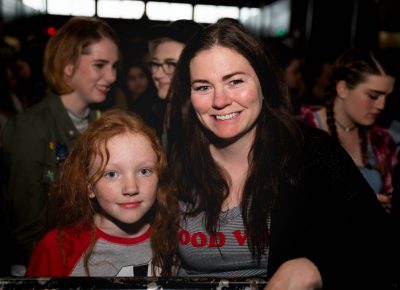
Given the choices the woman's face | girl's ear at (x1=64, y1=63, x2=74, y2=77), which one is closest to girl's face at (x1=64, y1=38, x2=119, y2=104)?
girl's ear at (x1=64, y1=63, x2=74, y2=77)

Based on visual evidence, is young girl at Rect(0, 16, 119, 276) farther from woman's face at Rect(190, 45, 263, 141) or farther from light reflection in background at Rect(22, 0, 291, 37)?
woman's face at Rect(190, 45, 263, 141)

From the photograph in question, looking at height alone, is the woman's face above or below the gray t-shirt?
above

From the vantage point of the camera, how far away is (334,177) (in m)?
0.80

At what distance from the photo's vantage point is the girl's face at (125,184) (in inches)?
33.0

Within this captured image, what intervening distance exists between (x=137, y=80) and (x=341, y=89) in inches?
22.3

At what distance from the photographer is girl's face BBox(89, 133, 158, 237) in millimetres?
837

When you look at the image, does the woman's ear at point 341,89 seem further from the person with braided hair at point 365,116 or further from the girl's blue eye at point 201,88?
the girl's blue eye at point 201,88

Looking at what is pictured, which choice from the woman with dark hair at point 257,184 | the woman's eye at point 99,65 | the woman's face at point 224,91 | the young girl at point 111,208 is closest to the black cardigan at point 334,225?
the woman with dark hair at point 257,184

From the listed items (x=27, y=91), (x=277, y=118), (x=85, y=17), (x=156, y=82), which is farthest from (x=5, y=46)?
(x=277, y=118)

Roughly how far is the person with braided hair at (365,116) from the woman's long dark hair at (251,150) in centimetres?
20

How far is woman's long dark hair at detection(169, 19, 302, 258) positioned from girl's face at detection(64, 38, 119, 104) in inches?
6.3

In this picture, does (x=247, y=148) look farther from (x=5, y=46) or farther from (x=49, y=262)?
(x=5, y=46)

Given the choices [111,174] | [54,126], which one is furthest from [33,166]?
[111,174]

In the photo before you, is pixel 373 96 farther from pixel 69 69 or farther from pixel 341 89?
pixel 69 69
